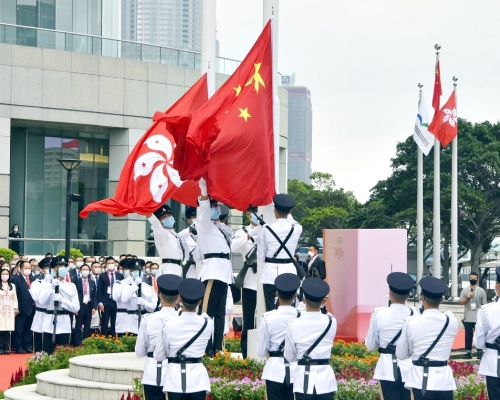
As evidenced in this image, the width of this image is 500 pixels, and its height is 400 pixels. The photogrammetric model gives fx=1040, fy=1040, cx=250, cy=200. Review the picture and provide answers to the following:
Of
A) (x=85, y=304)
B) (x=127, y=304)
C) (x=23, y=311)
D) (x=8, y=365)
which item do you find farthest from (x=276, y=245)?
(x=23, y=311)

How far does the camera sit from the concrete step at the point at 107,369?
1288cm

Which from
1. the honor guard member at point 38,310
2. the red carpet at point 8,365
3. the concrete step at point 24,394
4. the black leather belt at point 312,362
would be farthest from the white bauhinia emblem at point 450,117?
the black leather belt at point 312,362

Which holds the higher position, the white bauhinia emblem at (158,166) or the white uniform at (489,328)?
the white bauhinia emblem at (158,166)

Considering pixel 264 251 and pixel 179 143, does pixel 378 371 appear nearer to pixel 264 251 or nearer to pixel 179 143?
pixel 264 251

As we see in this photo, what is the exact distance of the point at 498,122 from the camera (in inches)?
2158

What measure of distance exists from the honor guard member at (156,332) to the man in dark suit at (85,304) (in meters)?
11.6

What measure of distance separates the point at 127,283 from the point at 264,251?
6.65 metres

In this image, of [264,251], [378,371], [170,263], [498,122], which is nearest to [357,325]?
[170,263]

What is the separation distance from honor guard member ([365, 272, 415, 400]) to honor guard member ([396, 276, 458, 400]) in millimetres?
549

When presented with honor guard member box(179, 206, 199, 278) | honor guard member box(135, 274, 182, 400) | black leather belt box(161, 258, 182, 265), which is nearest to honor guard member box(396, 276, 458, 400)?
honor guard member box(135, 274, 182, 400)

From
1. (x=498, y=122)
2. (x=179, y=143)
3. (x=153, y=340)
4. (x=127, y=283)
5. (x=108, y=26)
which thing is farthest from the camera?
(x=498, y=122)

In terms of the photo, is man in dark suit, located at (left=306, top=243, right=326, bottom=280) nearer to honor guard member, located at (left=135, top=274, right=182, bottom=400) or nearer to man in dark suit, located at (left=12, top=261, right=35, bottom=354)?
man in dark suit, located at (left=12, top=261, right=35, bottom=354)

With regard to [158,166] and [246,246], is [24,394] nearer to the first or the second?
[246,246]

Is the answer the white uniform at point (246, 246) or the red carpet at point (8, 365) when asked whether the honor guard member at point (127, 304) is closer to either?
the red carpet at point (8, 365)
